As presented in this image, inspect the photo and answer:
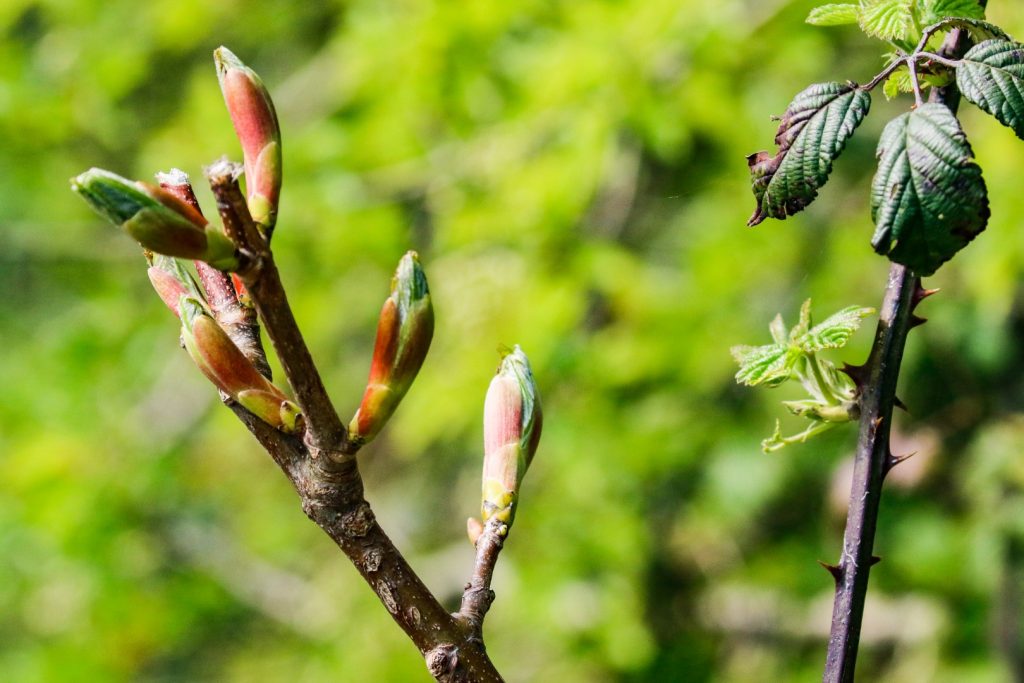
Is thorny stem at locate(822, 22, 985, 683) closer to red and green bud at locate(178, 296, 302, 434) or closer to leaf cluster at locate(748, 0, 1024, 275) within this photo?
leaf cluster at locate(748, 0, 1024, 275)

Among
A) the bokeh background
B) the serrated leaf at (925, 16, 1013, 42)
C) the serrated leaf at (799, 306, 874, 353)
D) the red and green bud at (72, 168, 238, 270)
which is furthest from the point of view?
the bokeh background

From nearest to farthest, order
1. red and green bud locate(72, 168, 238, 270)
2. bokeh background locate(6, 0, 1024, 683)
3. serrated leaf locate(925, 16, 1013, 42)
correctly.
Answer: red and green bud locate(72, 168, 238, 270) < serrated leaf locate(925, 16, 1013, 42) < bokeh background locate(6, 0, 1024, 683)

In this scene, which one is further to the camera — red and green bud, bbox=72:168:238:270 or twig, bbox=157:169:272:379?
twig, bbox=157:169:272:379

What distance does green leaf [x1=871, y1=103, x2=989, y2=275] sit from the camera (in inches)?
21.4

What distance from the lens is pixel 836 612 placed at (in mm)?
589

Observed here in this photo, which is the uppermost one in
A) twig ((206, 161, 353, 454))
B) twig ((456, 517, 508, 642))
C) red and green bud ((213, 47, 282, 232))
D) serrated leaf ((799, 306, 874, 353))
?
red and green bud ((213, 47, 282, 232))

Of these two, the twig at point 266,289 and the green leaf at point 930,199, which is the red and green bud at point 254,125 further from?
the green leaf at point 930,199

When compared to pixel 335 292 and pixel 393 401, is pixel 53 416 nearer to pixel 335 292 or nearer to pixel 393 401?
pixel 335 292

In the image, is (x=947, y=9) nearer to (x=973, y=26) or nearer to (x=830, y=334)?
(x=973, y=26)

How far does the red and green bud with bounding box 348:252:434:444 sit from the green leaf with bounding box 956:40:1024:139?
320mm

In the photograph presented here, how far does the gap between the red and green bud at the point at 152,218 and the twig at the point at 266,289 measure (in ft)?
0.04

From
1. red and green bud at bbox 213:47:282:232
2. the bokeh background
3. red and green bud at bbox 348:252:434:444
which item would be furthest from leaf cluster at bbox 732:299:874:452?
the bokeh background

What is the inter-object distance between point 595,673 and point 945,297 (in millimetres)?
1504

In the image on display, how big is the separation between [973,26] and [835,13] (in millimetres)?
112
